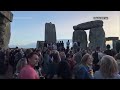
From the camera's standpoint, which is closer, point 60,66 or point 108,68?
point 108,68

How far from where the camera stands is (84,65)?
16.3ft

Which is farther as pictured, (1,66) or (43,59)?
(43,59)

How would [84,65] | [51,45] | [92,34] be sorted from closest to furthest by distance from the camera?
1. [84,65]
2. [51,45]
3. [92,34]
